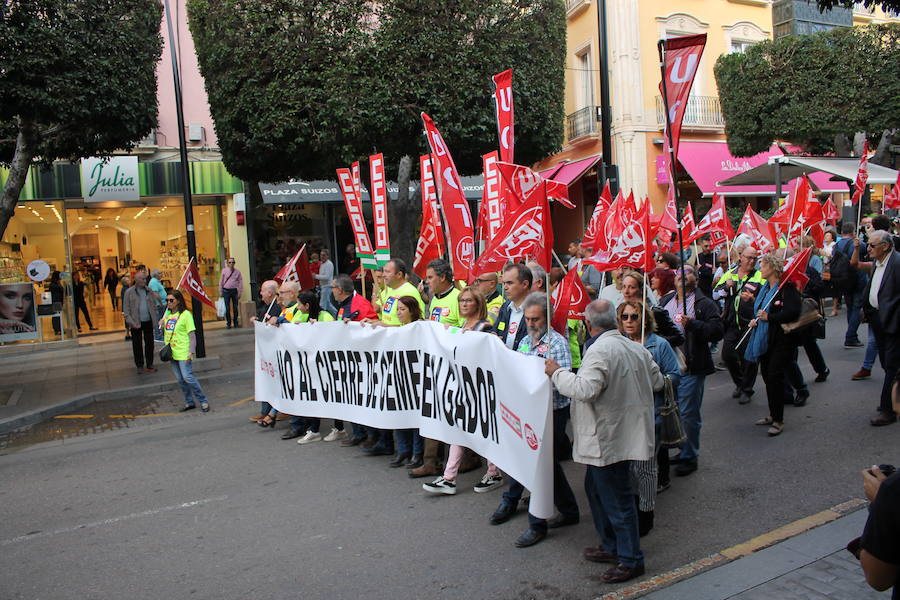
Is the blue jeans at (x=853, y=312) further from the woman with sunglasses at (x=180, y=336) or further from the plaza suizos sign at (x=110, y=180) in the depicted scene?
the plaza suizos sign at (x=110, y=180)

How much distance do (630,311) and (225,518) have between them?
3377mm

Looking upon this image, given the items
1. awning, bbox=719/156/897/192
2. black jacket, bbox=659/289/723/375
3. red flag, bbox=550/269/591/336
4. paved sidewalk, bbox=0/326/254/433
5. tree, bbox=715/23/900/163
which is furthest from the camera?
tree, bbox=715/23/900/163

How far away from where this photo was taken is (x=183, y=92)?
63.2 feet

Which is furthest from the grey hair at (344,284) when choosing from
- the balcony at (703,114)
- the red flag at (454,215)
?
the balcony at (703,114)

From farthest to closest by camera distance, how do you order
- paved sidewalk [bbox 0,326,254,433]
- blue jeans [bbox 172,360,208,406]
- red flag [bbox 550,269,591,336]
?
1. paved sidewalk [bbox 0,326,254,433]
2. blue jeans [bbox 172,360,208,406]
3. red flag [bbox 550,269,591,336]

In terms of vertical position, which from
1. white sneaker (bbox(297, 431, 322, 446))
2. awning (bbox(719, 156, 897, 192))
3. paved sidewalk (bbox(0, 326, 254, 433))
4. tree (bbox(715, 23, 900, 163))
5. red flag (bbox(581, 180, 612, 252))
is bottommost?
white sneaker (bbox(297, 431, 322, 446))

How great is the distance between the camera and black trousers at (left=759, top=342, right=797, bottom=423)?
6773mm

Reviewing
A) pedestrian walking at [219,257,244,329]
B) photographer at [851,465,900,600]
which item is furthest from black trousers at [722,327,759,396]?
pedestrian walking at [219,257,244,329]

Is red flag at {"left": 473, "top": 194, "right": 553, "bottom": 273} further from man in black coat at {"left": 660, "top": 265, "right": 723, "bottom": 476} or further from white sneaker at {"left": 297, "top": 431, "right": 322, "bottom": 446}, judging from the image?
white sneaker at {"left": 297, "top": 431, "right": 322, "bottom": 446}

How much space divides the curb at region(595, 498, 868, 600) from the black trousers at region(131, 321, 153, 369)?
10.8 meters

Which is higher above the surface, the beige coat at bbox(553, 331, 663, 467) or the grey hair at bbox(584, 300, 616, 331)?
the grey hair at bbox(584, 300, 616, 331)

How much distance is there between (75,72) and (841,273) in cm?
1082

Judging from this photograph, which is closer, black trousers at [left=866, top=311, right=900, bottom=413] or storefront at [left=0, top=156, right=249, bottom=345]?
black trousers at [left=866, top=311, right=900, bottom=413]

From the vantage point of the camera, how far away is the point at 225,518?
5.64 metres
